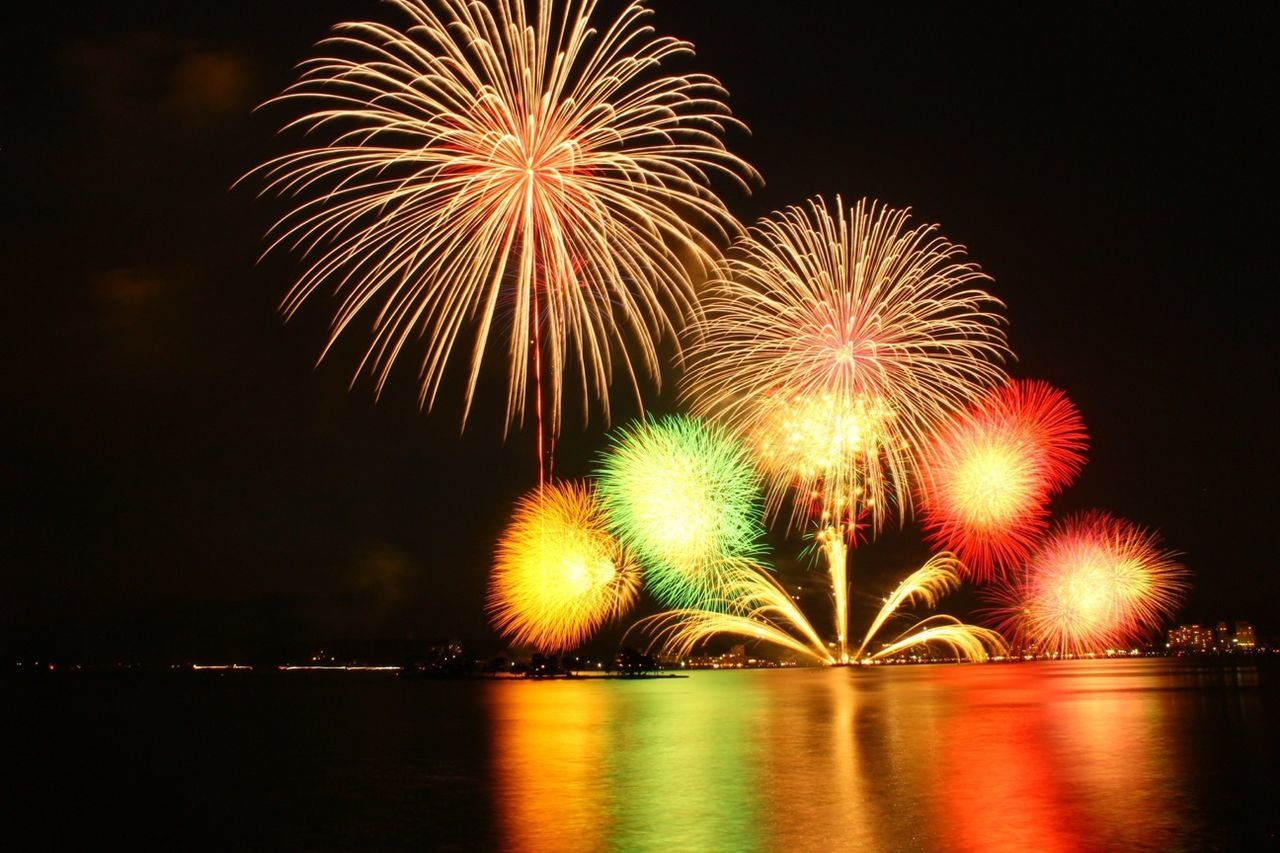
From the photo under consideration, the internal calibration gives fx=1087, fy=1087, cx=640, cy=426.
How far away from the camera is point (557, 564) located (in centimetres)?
5016

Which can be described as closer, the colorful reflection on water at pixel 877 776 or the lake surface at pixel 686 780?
the colorful reflection on water at pixel 877 776

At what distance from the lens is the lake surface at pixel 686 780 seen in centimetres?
1459

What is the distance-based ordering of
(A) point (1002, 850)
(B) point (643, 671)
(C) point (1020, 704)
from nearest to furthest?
(A) point (1002, 850)
(C) point (1020, 704)
(B) point (643, 671)

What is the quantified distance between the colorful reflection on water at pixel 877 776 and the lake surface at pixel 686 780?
0.08 metres

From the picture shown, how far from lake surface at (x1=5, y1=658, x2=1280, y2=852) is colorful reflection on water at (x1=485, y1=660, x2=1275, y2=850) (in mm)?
76

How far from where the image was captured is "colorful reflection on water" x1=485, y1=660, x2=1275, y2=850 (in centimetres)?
1416

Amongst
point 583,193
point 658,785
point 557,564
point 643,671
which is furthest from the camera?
point 643,671

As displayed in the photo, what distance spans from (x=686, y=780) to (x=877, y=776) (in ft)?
11.2

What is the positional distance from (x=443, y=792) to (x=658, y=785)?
12.7 ft

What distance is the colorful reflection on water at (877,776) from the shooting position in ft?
46.5

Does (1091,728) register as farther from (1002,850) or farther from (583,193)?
(583,193)

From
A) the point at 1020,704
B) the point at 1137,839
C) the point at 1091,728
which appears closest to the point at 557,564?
the point at 1020,704

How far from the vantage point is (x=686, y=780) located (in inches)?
769

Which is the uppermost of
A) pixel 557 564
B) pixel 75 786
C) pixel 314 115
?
pixel 314 115
